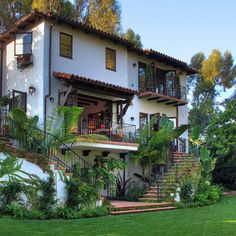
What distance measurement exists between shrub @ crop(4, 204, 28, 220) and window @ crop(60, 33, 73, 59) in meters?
9.12

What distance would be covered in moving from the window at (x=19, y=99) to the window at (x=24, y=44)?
1923 mm

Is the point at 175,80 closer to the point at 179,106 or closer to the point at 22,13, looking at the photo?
the point at 179,106

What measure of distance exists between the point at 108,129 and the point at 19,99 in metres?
4.62

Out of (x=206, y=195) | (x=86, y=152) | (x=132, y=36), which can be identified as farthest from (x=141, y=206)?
(x=132, y=36)

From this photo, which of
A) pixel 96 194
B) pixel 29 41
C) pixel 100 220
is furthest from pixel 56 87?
pixel 100 220

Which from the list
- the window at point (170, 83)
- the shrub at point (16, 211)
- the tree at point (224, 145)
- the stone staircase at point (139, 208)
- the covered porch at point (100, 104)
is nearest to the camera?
the shrub at point (16, 211)

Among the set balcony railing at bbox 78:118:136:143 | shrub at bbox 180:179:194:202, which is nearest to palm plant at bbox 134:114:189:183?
balcony railing at bbox 78:118:136:143

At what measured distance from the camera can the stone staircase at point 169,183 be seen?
61.9ft

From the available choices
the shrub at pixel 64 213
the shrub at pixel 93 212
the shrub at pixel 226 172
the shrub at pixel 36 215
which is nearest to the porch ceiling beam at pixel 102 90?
the shrub at pixel 93 212

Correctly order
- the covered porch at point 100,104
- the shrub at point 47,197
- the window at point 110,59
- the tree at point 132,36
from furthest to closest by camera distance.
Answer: the tree at point 132,36, the window at point 110,59, the covered porch at point 100,104, the shrub at point 47,197

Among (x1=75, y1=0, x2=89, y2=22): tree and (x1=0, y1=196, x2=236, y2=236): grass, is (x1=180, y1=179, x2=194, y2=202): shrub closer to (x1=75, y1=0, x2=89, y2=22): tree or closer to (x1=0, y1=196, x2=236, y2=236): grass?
(x1=0, y1=196, x2=236, y2=236): grass

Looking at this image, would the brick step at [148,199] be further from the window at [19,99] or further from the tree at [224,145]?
the tree at [224,145]

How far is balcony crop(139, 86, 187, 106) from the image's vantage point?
23.9 m

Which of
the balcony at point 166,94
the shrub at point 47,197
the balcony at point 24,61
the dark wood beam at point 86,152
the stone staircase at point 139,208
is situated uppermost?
the balcony at point 24,61
